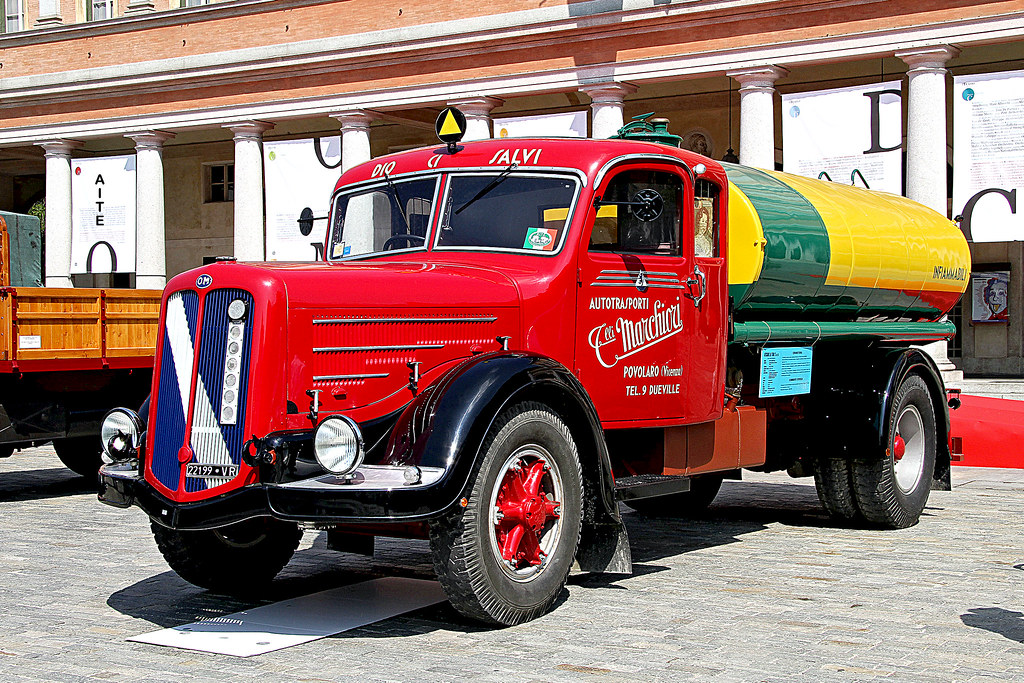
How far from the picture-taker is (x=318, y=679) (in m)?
5.00

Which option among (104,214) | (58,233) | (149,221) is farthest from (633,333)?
(58,233)

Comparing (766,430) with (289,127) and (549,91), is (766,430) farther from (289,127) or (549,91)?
(289,127)

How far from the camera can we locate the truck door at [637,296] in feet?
22.3

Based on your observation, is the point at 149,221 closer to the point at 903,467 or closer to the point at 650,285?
the point at 903,467

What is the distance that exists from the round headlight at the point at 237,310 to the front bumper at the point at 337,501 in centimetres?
76

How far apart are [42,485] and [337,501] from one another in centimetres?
818

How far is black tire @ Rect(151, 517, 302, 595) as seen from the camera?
21.4 ft

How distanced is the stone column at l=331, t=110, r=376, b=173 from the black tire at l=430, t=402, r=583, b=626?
2636 cm

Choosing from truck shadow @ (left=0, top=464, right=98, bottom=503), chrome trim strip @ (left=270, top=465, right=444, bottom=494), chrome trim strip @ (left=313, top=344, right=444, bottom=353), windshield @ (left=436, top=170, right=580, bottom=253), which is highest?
windshield @ (left=436, top=170, right=580, bottom=253)

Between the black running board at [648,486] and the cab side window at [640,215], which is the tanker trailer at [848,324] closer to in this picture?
the cab side window at [640,215]

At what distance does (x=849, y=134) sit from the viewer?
24.3 metres

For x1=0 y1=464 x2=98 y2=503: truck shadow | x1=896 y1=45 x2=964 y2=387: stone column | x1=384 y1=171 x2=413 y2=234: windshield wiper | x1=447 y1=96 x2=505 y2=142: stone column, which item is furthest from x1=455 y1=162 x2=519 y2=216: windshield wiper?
x1=447 y1=96 x2=505 y2=142: stone column

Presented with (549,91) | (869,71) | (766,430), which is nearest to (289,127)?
(549,91)

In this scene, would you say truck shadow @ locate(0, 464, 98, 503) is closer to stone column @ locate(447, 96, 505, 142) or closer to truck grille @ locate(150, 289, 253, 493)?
truck grille @ locate(150, 289, 253, 493)
